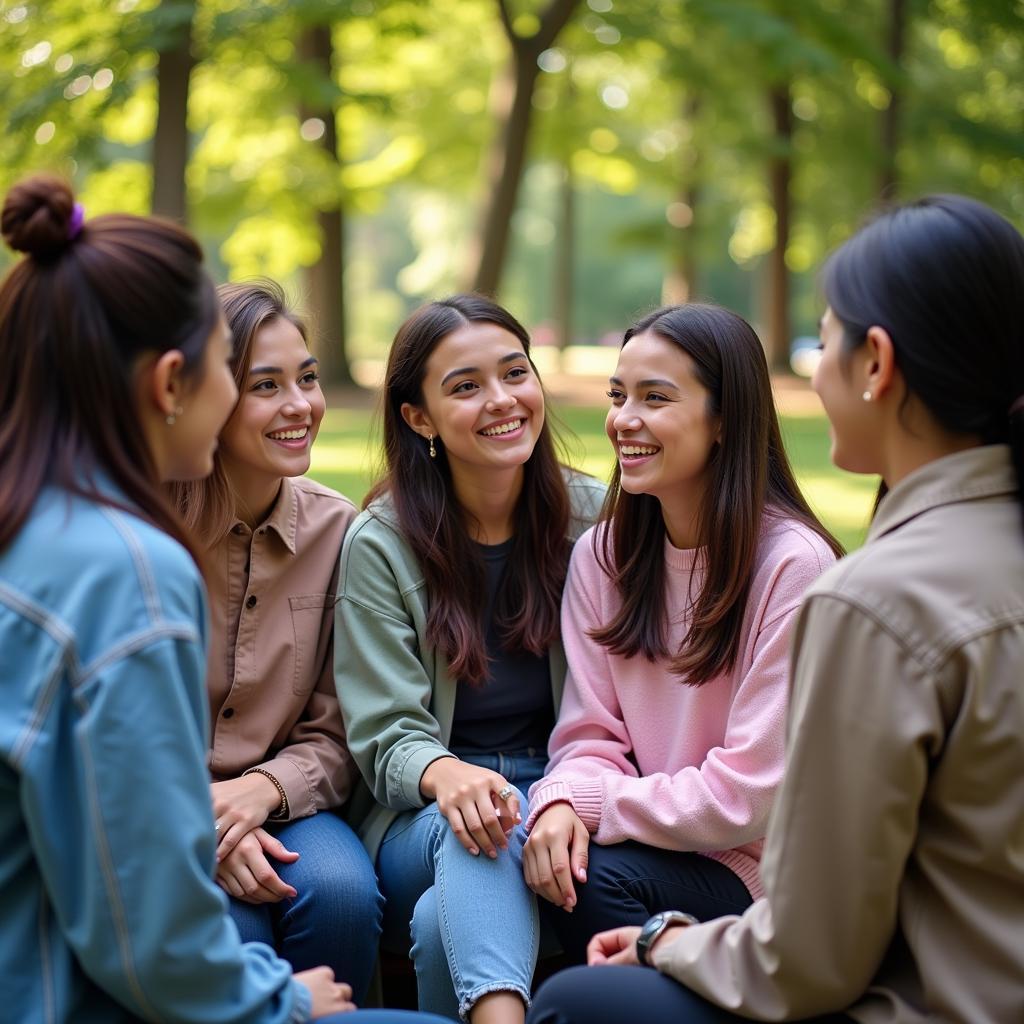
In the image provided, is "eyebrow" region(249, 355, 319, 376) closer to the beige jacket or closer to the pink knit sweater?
the pink knit sweater

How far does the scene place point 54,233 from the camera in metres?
1.80

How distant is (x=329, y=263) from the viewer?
16984 millimetres

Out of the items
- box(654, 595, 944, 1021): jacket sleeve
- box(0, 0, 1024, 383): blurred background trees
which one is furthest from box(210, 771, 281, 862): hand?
box(0, 0, 1024, 383): blurred background trees

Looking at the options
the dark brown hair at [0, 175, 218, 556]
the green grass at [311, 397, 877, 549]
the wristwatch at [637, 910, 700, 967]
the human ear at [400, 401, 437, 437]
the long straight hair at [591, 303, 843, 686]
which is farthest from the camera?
the green grass at [311, 397, 877, 549]

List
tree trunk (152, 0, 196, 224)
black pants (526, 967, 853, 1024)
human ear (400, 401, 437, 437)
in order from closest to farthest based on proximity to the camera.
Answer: black pants (526, 967, 853, 1024)
human ear (400, 401, 437, 437)
tree trunk (152, 0, 196, 224)

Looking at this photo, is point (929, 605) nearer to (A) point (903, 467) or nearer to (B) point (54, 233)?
(A) point (903, 467)

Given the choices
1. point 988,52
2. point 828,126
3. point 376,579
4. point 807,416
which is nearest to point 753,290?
point 828,126

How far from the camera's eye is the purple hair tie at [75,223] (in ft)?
5.95

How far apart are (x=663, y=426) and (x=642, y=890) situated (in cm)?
104

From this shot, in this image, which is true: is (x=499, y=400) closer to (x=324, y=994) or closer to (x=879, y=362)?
(x=879, y=362)

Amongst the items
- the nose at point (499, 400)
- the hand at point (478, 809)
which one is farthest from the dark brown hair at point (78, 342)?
the nose at point (499, 400)

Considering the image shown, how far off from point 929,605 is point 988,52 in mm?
18439

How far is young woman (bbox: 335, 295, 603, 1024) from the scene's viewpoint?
9.11ft

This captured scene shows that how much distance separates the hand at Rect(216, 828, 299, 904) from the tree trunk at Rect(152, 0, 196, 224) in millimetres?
9925
